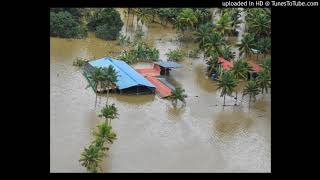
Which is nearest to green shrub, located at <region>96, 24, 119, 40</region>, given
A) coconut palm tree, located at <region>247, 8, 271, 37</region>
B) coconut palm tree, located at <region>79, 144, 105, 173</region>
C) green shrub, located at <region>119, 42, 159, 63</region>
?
green shrub, located at <region>119, 42, 159, 63</region>

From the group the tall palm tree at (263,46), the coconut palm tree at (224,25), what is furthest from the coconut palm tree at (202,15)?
the tall palm tree at (263,46)

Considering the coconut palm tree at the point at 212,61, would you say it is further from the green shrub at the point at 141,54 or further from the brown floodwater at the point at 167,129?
the green shrub at the point at 141,54

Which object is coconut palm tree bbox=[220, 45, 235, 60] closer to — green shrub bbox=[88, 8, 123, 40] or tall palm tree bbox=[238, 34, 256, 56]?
tall palm tree bbox=[238, 34, 256, 56]

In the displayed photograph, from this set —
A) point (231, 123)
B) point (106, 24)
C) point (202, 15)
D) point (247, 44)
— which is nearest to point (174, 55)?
point (247, 44)

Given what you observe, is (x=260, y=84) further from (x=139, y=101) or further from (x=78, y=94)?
(x=78, y=94)

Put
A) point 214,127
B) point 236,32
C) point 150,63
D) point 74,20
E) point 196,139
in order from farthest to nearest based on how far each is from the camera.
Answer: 1. point 236,32
2. point 74,20
3. point 150,63
4. point 214,127
5. point 196,139

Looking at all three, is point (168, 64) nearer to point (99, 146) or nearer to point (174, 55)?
point (174, 55)

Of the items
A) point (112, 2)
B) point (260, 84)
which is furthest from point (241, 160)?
point (112, 2)
